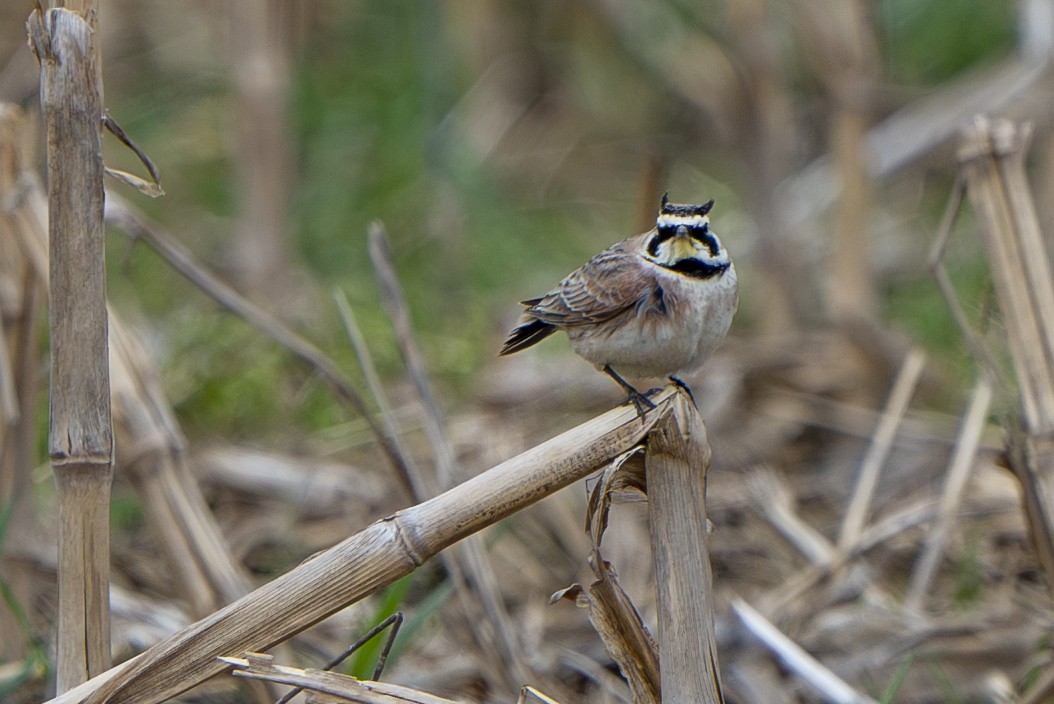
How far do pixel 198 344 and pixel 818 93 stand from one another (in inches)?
175

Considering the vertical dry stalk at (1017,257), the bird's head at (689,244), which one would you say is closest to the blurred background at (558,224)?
the vertical dry stalk at (1017,257)

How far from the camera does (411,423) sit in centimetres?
514

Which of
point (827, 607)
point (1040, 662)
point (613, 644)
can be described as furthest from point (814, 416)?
point (613, 644)

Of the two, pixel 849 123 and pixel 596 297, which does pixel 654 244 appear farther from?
pixel 849 123

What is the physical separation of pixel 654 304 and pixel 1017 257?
3.11 feet

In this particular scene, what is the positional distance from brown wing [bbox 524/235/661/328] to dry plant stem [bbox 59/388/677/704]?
83 cm

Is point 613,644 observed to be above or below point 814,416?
below

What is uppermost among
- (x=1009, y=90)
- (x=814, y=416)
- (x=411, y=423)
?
(x=1009, y=90)

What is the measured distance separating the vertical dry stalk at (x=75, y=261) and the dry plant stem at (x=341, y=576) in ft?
0.66

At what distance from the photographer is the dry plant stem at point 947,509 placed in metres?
3.86

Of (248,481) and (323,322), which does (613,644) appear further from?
(323,322)

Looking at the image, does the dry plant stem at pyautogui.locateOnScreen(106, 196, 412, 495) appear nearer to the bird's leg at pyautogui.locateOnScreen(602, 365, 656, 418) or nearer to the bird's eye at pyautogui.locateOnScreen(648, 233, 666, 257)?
the bird's leg at pyautogui.locateOnScreen(602, 365, 656, 418)

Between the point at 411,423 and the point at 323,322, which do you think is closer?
the point at 411,423

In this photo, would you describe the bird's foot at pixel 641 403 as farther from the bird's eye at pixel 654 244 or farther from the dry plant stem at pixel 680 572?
the bird's eye at pixel 654 244
